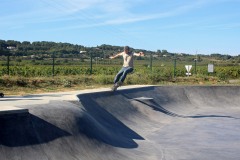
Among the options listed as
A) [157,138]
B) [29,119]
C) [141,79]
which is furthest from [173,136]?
[141,79]

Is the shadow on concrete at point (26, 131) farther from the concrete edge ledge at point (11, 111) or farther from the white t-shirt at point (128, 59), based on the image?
the white t-shirt at point (128, 59)

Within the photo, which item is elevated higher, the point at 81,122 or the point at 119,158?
the point at 81,122

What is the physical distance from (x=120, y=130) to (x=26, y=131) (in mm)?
3889

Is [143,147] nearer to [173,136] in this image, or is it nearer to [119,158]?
[119,158]

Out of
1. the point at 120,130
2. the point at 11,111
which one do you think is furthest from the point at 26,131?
the point at 120,130

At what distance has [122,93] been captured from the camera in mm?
14281

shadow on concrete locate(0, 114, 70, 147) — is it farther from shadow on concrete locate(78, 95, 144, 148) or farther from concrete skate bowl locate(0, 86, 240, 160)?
shadow on concrete locate(78, 95, 144, 148)

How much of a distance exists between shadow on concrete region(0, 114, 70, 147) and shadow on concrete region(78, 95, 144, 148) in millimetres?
855

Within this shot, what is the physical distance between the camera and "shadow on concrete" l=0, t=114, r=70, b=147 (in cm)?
621

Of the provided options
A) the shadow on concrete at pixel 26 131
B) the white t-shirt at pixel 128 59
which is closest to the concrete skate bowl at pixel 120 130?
the shadow on concrete at pixel 26 131

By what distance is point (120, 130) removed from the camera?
1008cm

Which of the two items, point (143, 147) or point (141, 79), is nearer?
point (143, 147)

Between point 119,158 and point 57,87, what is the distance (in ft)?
37.1

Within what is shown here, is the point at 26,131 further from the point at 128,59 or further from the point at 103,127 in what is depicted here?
the point at 128,59
